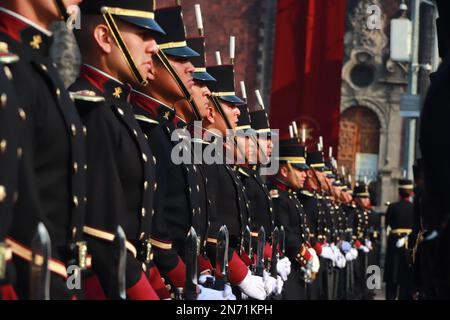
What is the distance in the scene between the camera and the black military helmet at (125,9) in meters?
5.12

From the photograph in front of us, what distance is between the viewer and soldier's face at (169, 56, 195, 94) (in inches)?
251

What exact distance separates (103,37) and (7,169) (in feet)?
5.99

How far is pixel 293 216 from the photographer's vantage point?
501 inches

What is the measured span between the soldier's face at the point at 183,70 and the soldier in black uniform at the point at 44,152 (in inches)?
85.2

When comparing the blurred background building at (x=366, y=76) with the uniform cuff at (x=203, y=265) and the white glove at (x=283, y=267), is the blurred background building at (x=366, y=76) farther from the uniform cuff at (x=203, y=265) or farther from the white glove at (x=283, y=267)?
the uniform cuff at (x=203, y=265)

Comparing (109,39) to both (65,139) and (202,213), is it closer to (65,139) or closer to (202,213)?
(65,139)

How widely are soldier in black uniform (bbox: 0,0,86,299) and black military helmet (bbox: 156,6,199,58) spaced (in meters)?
2.27

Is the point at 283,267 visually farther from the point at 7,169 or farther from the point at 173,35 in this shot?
the point at 7,169

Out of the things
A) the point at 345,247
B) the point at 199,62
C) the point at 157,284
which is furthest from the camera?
the point at 345,247

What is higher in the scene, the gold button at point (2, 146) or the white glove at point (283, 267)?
the white glove at point (283, 267)

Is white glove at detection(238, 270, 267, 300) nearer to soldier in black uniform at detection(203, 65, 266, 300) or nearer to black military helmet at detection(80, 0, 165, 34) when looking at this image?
soldier in black uniform at detection(203, 65, 266, 300)

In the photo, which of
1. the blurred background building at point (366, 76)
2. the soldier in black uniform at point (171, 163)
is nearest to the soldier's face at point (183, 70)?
the soldier in black uniform at point (171, 163)

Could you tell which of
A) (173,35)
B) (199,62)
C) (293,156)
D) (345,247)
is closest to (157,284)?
(173,35)
